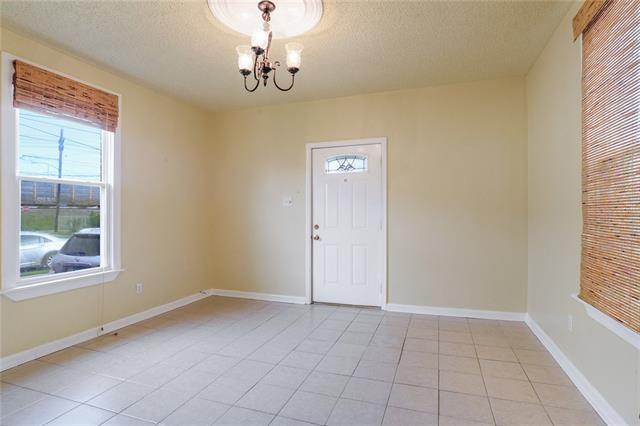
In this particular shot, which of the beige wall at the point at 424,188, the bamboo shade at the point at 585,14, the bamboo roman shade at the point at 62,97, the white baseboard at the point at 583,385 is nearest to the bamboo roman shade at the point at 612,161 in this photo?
the bamboo shade at the point at 585,14

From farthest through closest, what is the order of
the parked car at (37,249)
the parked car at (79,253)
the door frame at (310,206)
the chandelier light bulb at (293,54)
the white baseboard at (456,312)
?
the door frame at (310,206) < the white baseboard at (456,312) < the parked car at (79,253) < the parked car at (37,249) < the chandelier light bulb at (293,54)

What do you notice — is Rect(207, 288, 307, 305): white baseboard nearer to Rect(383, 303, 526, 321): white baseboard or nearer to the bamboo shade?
Rect(383, 303, 526, 321): white baseboard

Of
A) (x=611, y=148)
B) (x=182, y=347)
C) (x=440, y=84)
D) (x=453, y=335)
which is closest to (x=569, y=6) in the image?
(x=611, y=148)

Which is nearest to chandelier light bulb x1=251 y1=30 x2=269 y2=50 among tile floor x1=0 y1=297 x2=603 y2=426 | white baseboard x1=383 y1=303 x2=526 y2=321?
tile floor x1=0 y1=297 x2=603 y2=426

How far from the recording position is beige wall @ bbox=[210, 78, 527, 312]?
11.7 ft

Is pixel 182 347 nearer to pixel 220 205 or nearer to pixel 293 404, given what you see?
pixel 293 404

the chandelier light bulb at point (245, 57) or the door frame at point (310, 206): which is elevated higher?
the chandelier light bulb at point (245, 57)

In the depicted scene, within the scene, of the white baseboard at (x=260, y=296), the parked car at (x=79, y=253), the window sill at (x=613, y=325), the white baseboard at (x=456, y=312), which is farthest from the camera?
the white baseboard at (x=260, y=296)

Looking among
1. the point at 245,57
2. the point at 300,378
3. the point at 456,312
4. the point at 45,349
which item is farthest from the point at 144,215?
the point at 456,312

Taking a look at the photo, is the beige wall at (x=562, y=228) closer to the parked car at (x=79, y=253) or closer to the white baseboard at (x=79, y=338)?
the white baseboard at (x=79, y=338)

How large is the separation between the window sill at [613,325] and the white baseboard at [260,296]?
3.01 meters

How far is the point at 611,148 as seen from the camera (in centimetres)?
182

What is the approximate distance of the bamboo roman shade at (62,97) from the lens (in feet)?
8.45

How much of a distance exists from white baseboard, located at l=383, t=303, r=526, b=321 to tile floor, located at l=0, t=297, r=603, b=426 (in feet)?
0.39
